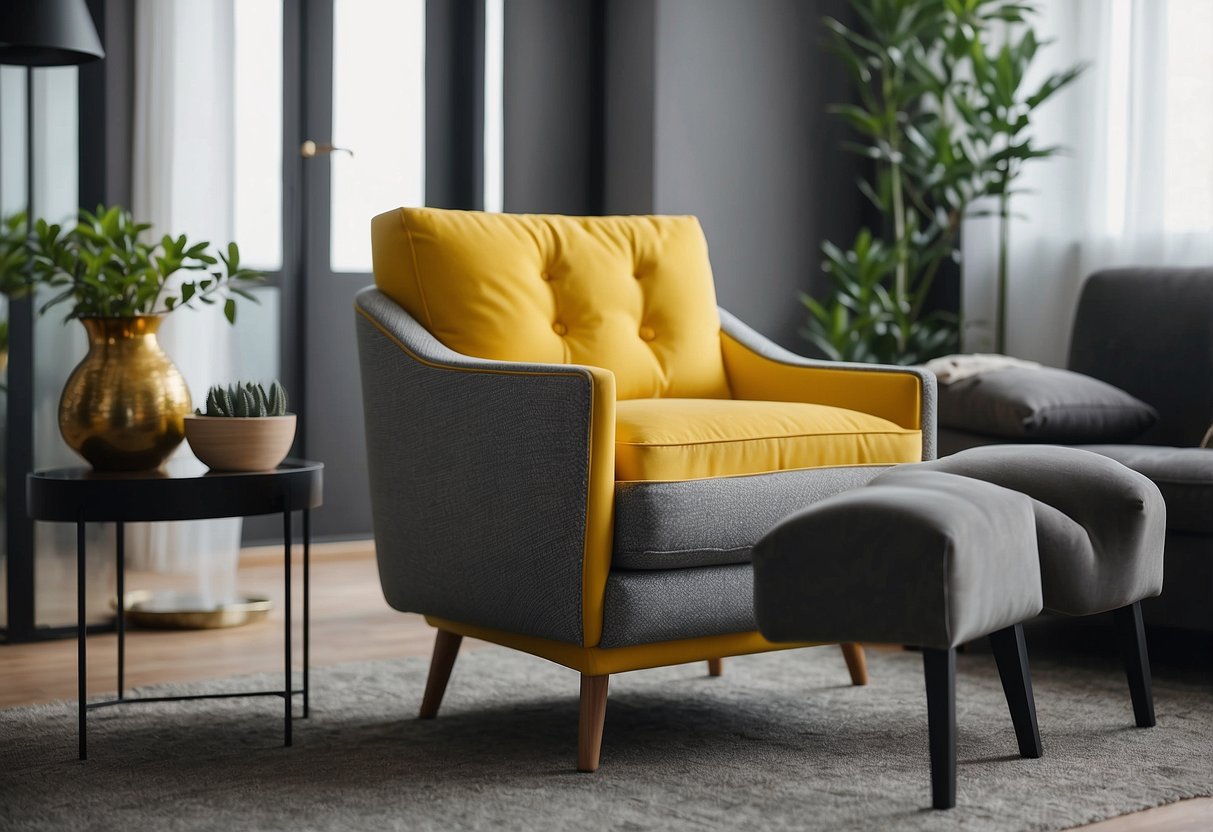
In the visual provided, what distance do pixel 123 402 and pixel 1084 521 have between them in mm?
1393

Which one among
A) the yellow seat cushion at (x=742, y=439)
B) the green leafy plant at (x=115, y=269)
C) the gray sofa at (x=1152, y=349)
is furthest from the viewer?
the gray sofa at (x=1152, y=349)

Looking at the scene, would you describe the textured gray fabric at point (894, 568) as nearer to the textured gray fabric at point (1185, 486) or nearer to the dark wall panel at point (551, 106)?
the textured gray fabric at point (1185, 486)

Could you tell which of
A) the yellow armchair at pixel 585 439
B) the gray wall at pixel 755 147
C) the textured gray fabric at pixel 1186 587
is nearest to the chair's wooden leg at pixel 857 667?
the yellow armchair at pixel 585 439

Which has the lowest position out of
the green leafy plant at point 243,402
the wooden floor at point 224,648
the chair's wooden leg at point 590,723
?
the wooden floor at point 224,648

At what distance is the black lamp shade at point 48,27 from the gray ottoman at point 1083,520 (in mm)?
1754

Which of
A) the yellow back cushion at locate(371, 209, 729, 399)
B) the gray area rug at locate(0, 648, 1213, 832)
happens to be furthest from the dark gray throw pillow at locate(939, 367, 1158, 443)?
the yellow back cushion at locate(371, 209, 729, 399)

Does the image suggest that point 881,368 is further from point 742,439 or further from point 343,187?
point 343,187

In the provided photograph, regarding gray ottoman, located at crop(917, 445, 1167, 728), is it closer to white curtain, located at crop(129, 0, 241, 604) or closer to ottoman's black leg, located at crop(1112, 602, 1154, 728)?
ottoman's black leg, located at crop(1112, 602, 1154, 728)

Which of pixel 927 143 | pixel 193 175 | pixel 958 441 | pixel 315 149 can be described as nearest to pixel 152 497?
pixel 193 175

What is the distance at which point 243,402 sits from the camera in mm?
2209

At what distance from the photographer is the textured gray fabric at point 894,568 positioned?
1.69m

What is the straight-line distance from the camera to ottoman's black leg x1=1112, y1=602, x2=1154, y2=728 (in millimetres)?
2189

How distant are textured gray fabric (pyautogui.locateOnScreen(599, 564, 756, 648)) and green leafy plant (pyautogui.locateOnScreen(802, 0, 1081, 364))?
2.01m

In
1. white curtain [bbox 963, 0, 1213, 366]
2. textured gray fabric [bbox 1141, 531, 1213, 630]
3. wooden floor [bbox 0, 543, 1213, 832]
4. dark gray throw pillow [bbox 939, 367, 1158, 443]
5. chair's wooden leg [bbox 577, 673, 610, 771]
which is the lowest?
wooden floor [bbox 0, 543, 1213, 832]
